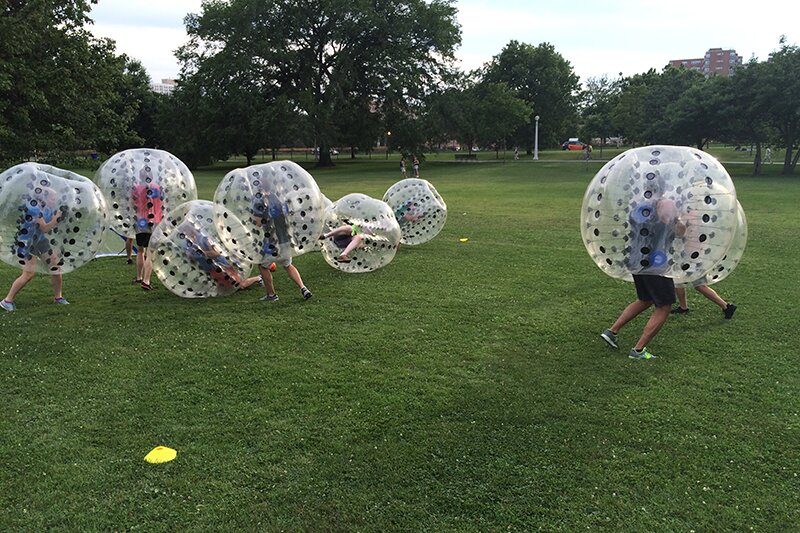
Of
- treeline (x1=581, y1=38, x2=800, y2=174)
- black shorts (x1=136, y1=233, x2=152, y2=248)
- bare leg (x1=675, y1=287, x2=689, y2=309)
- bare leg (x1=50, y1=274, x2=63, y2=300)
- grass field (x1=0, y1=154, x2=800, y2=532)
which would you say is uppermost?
treeline (x1=581, y1=38, x2=800, y2=174)

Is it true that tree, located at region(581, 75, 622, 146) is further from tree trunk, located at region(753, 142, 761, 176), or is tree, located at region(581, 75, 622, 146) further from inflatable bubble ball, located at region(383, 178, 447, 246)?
inflatable bubble ball, located at region(383, 178, 447, 246)

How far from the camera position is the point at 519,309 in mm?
7473

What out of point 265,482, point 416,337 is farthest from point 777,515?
point 416,337

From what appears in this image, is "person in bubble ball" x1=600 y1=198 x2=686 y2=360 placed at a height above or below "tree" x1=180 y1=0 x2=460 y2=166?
below

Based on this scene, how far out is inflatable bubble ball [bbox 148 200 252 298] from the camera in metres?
7.38

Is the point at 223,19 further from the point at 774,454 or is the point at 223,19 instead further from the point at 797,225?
the point at 774,454

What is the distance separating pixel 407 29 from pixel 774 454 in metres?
43.3

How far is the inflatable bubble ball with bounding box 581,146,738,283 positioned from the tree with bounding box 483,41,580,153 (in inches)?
2337

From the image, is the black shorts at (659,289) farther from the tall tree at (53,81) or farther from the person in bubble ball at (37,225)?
the tall tree at (53,81)

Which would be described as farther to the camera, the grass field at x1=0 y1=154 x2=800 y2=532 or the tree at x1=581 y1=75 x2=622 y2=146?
the tree at x1=581 y1=75 x2=622 y2=146

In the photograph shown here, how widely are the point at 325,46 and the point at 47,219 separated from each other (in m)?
40.9

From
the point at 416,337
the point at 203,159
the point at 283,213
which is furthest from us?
the point at 203,159

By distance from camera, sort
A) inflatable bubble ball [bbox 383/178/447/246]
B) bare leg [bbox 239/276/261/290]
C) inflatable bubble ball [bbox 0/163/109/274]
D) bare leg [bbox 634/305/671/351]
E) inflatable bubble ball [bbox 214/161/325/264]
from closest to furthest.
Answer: bare leg [bbox 634/305/671/351] → inflatable bubble ball [bbox 0/163/109/274] → inflatable bubble ball [bbox 214/161/325/264] → bare leg [bbox 239/276/261/290] → inflatable bubble ball [bbox 383/178/447/246]

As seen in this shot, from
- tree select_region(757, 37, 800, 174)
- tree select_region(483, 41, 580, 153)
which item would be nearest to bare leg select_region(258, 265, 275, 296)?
tree select_region(757, 37, 800, 174)
